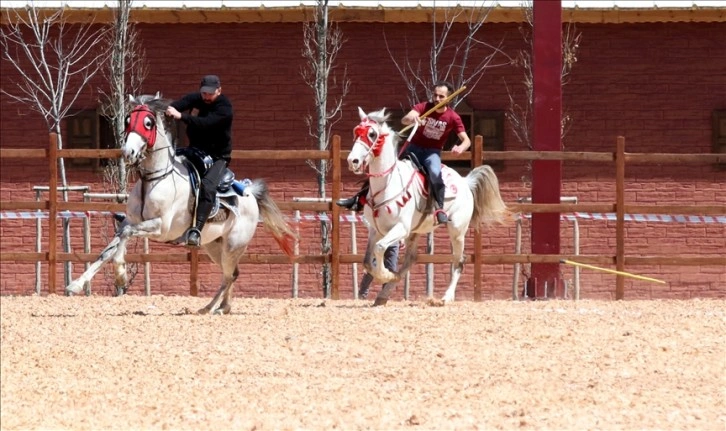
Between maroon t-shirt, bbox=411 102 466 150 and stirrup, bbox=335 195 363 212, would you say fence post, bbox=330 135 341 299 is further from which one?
stirrup, bbox=335 195 363 212

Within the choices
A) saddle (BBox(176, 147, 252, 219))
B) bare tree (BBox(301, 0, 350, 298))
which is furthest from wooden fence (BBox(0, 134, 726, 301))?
bare tree (BBox(301, 0, 350, 298))

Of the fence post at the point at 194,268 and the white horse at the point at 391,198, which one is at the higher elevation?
the white horse at the point at 391,198

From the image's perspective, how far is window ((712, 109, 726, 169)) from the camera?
21641 millimetres

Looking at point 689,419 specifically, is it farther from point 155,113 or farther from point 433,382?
point 155,113

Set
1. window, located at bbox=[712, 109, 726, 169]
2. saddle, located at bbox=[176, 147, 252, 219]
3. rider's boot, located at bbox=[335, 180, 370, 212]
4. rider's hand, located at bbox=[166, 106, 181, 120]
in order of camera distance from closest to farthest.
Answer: rider's hand, located at bbox=[166, 106, 181, 120] < saddle, located at bbox=[176, 147, 252, 219] < rider's boot, located at bbox=[335, 180, 370, 212] < window, located at bbox=[712, 109, 726, 169]

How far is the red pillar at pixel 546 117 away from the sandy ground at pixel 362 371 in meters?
4.17

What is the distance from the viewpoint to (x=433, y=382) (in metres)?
9.83

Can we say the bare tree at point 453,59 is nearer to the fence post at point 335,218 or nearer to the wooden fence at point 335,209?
the wooden fence at point 335,209

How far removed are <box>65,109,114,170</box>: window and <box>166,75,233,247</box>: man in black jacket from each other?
352 inches

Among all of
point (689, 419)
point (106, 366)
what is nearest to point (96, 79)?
point (106, 366)

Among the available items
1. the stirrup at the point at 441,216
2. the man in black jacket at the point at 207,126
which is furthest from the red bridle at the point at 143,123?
the stirrup at the point at 441,216

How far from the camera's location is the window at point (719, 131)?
21641mm

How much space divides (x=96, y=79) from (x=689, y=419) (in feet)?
48.3

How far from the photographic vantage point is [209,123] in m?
12.9
